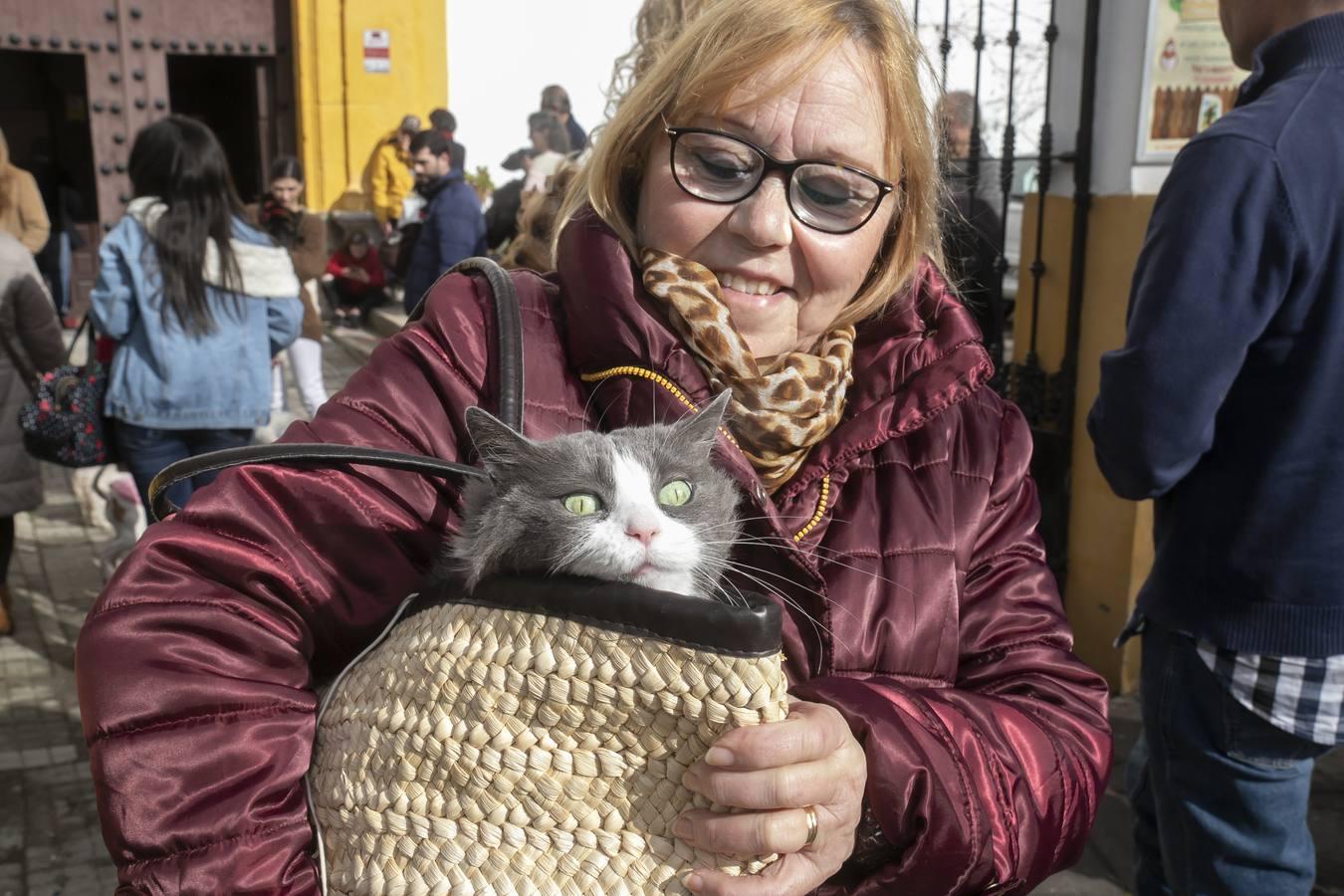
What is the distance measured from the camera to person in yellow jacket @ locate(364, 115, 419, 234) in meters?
11.8

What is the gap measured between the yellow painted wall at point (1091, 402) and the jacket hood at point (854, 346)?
91.1 inches

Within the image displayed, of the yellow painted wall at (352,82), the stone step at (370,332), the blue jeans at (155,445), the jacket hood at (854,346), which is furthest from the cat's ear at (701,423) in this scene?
the yellow painted wall at (352,82)

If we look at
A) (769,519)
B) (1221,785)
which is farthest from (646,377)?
(1221,785)

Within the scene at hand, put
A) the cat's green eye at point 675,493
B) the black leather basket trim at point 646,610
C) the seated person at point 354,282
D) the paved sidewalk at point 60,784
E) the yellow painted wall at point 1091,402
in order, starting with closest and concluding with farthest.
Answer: the black leather basket trim at point 646,610, the cat's green eye at point 675,493, the paved sidewalk at point 60,784, the yellow painted wall at point 1091,402, the seated person at point 354,282

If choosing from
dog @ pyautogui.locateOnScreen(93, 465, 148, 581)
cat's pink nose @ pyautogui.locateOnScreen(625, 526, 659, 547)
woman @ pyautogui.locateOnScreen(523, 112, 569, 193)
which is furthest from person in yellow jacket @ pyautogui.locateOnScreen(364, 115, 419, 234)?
cat's pink nose @ pyautogui.locateOnScreen(625, 526, 659, 547)

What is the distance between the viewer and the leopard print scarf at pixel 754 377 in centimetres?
153

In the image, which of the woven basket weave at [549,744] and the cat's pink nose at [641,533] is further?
the cat's pink nose at [641,533]

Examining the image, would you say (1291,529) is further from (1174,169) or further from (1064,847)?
(1064,847)

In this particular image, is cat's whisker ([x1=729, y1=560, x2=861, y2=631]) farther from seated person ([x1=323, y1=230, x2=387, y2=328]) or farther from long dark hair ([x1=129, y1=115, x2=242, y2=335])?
seated person ([x1=323, y1=230, x2=387, y2=328])

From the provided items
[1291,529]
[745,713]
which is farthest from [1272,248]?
[745,713]

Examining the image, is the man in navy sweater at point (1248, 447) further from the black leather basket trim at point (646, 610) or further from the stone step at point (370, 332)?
the stone step at point (370, 332)

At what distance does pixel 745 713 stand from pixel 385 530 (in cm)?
54

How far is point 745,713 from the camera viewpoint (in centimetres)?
107

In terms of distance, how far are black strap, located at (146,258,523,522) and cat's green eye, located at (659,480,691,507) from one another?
0.21 m
